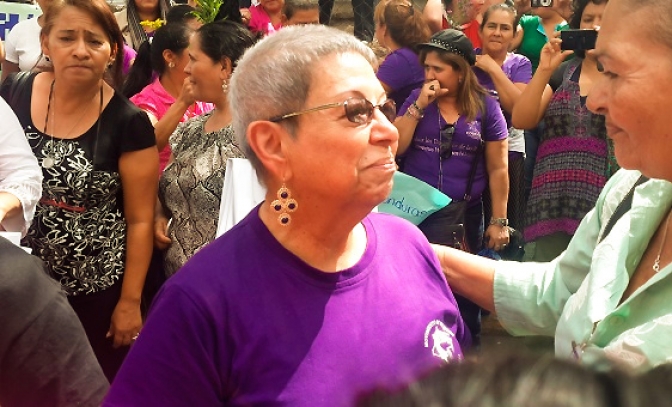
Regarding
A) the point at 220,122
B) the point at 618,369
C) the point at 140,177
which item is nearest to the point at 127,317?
the point at 140,177

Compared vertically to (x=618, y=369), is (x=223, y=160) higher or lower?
lower

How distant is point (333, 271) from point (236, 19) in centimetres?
266

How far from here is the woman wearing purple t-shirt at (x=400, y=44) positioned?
17.0 feet

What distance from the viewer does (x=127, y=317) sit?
Answer: 345cm

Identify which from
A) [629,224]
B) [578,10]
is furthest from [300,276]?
[578,10]

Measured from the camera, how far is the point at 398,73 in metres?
5.18

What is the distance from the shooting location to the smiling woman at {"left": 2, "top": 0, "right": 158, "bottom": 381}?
131 inches

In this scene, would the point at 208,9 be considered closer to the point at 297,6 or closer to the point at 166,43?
the point at 166,43

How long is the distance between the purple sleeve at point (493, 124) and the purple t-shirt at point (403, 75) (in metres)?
0.66

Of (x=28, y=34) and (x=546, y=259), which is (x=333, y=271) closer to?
(x=546, y=259)

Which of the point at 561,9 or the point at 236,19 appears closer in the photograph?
the point at 236,19

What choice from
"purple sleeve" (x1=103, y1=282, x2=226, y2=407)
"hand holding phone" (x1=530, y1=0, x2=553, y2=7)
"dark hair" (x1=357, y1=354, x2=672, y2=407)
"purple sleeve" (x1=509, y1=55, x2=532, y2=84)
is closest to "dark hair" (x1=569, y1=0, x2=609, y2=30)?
"purple sleeve" (x1=509, y1=55, x2=532, y2=84)

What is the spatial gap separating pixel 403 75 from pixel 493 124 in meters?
0.84

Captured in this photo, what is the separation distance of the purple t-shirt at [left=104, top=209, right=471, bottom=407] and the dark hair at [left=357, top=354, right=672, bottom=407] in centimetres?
81
